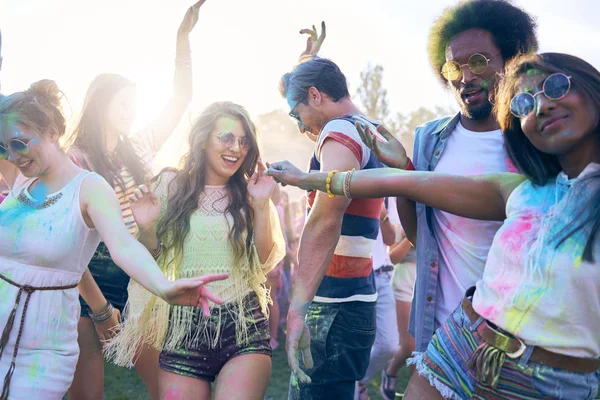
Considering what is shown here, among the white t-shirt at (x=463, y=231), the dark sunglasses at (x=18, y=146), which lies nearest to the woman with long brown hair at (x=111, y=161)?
the dark sunglasses at (x=18, y=146)

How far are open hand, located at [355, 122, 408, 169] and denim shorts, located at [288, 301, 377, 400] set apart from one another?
0.77 metres

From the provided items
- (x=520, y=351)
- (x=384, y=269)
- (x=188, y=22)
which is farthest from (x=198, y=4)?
(x=520, y=351)

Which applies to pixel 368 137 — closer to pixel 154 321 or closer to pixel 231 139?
pixel 231 139

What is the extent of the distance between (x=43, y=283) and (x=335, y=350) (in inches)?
54.6

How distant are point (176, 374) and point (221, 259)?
0.61 m

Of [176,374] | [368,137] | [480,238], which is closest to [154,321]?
[176,374]

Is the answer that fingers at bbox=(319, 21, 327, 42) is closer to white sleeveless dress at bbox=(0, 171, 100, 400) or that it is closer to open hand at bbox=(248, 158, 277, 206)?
open hand at bbox=(248, 158, 277, 206)

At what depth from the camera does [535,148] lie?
6.79ft

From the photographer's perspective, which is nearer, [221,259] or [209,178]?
[221,259]

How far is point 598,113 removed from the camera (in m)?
1.85

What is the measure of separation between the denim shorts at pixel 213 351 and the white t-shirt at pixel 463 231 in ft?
3.06

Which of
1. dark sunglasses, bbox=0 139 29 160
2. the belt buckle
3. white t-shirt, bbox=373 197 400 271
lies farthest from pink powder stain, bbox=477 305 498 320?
white t-shirt, bbox=373 197 400 271

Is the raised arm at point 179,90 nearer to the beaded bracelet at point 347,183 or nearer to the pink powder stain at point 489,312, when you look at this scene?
the beaded bracelet at point 347,183

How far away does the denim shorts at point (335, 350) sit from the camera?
9.17 ft
